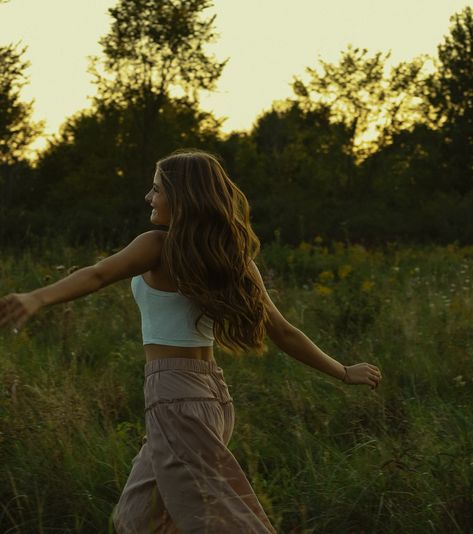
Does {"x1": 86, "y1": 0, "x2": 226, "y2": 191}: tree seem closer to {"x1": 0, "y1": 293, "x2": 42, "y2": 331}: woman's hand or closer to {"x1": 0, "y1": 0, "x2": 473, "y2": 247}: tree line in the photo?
{"x1": 0, "y1": 0, "x2": 473, "y2": 247}: tree line

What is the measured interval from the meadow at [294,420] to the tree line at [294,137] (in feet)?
55.9

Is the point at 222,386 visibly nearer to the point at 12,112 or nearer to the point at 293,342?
the point at 293,342

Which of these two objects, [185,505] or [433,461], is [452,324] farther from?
[185,505]

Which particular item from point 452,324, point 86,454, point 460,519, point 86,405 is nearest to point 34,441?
point 86,454

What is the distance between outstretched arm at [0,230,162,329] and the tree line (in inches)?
821

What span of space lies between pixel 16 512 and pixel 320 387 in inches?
86.4

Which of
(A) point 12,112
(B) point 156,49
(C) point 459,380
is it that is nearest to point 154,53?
(B) point 156,49

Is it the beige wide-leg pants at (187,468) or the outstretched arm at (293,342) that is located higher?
the outstretched arm at (293,342)

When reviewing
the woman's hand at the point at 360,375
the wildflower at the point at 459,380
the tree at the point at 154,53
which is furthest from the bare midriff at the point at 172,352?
the tree at the point at 154,53

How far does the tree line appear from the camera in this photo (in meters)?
26.8

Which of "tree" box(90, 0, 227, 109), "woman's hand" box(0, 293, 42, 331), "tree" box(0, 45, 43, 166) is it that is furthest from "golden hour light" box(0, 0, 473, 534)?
"tree" box(90, 0, 227, 109)

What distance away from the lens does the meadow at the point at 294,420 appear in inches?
138

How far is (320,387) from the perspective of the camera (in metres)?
5.28

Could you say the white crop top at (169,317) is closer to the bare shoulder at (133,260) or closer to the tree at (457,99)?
the bare shoulder at (133,260)
